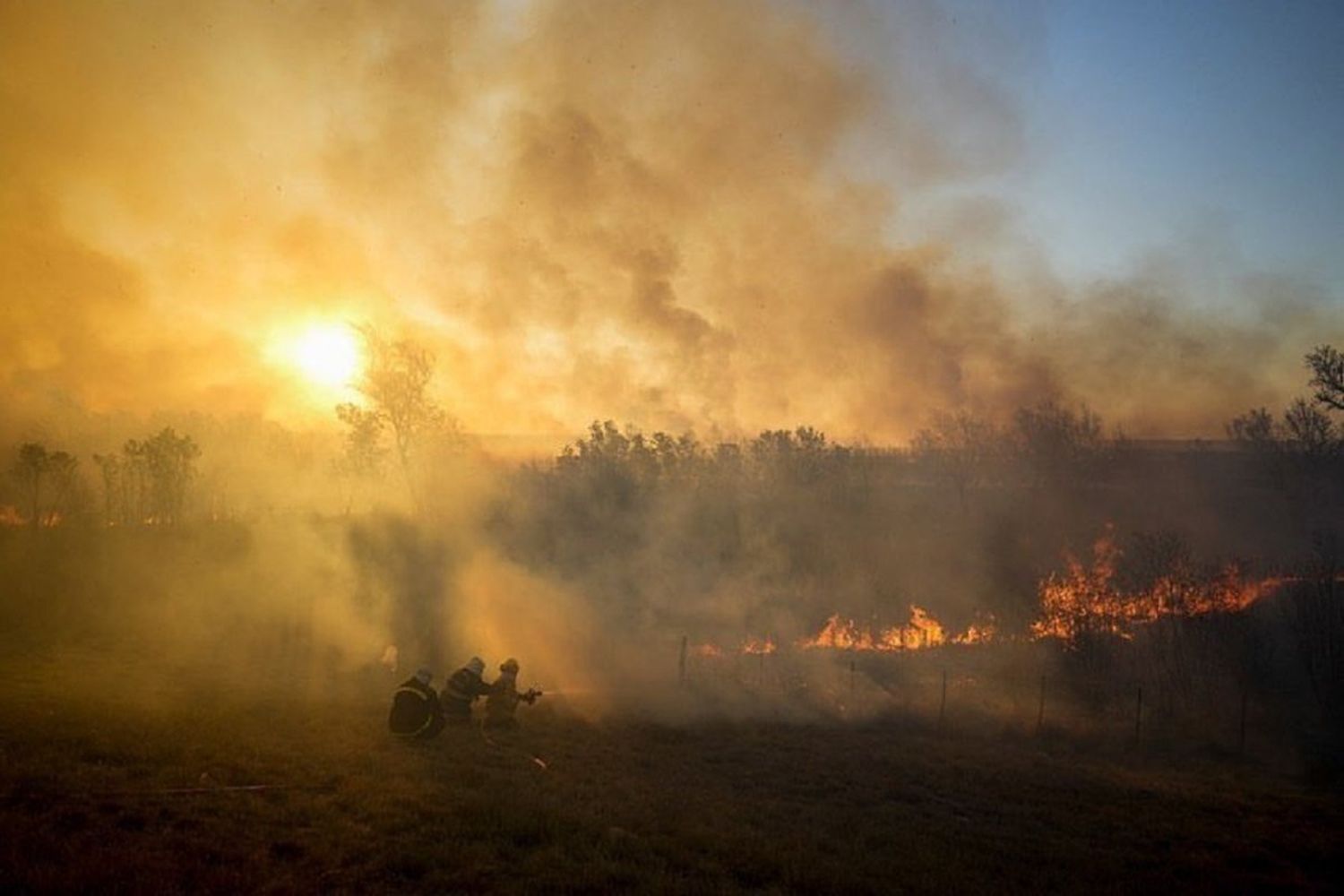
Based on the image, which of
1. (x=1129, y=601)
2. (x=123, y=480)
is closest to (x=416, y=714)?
(x=1129, y=601)

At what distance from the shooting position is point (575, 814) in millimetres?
13156

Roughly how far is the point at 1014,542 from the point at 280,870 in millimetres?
76759

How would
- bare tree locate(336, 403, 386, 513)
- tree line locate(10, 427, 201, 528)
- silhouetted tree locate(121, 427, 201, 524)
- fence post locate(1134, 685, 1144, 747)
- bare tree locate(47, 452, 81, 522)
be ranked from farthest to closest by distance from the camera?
1. silhouetted tree locate(121, 427, 201, 524)
2. bare tree locate(47, 452, 81, 522)
3. tree line locate(10, 427, 201, 528)
4. bare tree locate(336, 403, 386, 513)
5. fence post locate(1134, 685, 1144, 747)

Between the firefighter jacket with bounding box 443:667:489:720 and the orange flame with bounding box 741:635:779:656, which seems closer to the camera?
the firefighter jacket with bounding box 443:667:489:720

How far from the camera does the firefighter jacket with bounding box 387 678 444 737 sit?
1833 centimetres

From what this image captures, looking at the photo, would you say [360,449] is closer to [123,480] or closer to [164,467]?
[164,467]

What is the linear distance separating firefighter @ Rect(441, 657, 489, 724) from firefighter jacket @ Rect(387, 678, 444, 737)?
2.16m

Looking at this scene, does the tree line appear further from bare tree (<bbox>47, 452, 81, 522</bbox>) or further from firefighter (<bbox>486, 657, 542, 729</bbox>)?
firefighter (<bbox>486, 657, 542, 729</bbox>)

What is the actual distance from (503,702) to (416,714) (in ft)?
10.9

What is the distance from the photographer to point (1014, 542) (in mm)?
74250

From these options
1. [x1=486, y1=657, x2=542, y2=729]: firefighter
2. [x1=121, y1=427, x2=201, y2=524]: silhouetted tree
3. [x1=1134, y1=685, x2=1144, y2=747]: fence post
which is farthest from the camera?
[x1=121, y1=427, x2=201, y2=524]: silhouetted tree

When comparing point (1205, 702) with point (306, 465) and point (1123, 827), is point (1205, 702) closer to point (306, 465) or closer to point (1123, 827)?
point (1123, 827)

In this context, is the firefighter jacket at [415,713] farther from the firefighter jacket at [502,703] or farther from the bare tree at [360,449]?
the bare tree at [360,449]

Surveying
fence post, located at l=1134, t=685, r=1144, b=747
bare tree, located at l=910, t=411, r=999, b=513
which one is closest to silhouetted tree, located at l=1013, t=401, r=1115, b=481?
bare tree, located at l=910, t=411, r=999, b=513
